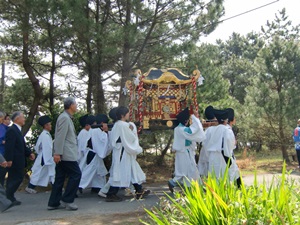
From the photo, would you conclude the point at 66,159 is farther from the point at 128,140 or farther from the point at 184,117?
the point at 184,117

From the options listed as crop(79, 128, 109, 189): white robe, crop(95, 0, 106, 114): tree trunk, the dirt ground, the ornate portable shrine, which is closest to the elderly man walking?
the dirt ground

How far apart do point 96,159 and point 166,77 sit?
8.36 ft

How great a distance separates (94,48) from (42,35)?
1577 mm

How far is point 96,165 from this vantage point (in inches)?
323

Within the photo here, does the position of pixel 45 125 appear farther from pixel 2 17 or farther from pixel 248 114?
pixel 248 114

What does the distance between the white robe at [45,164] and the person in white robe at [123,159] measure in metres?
1.86

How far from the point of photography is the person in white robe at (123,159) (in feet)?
22.8

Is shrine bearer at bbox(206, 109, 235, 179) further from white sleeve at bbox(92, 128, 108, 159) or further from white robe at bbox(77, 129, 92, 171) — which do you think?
white robe at bbox(77, 129, 92, 171)

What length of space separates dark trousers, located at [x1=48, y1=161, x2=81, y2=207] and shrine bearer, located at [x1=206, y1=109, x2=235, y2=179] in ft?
8.46

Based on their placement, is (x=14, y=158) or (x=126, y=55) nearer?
(x=14, y=158)

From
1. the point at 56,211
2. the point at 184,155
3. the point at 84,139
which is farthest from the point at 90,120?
the point at 56,211

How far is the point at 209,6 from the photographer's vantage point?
11031 mm

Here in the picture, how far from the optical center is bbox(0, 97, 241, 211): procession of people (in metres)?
6.01

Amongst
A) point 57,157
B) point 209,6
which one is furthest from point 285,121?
point 57,157
